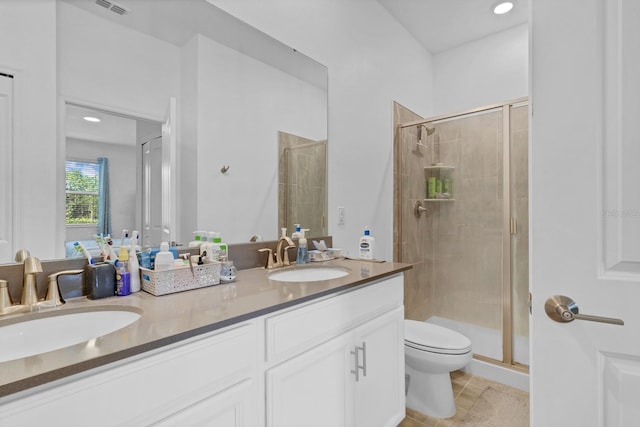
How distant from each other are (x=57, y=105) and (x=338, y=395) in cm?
141

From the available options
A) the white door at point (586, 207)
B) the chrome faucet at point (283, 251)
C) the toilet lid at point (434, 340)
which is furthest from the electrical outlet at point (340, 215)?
the white door at point (586, 207)

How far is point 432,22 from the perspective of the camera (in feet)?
8.95

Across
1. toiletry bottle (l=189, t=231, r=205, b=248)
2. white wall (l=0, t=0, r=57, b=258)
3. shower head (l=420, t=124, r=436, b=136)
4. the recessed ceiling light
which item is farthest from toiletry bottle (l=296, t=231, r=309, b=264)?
the recessed ceiling light

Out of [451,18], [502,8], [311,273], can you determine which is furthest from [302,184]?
[502,8]

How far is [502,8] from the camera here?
2.52 metres

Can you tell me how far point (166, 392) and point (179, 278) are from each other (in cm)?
44

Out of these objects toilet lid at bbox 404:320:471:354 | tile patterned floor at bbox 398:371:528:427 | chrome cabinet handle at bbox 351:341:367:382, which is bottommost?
tile patterned floor at bbox 398:371:528:427

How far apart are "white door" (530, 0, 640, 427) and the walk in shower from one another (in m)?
1.62

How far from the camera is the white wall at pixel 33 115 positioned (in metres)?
0.97

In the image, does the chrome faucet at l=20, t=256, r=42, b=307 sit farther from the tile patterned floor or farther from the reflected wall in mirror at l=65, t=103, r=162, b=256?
the tile patterned floor

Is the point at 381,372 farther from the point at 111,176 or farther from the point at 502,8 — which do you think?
the point at 502,8

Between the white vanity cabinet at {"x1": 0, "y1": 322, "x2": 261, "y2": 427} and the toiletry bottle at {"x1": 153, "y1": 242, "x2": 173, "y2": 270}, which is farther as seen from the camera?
the toiletry bottle at {"x1": 153, "y1": 242, "x2": 173, "y2": 270}

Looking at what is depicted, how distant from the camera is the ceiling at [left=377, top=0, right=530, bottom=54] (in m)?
2.50

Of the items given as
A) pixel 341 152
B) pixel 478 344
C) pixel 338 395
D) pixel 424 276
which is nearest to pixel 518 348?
pixel 478 344
